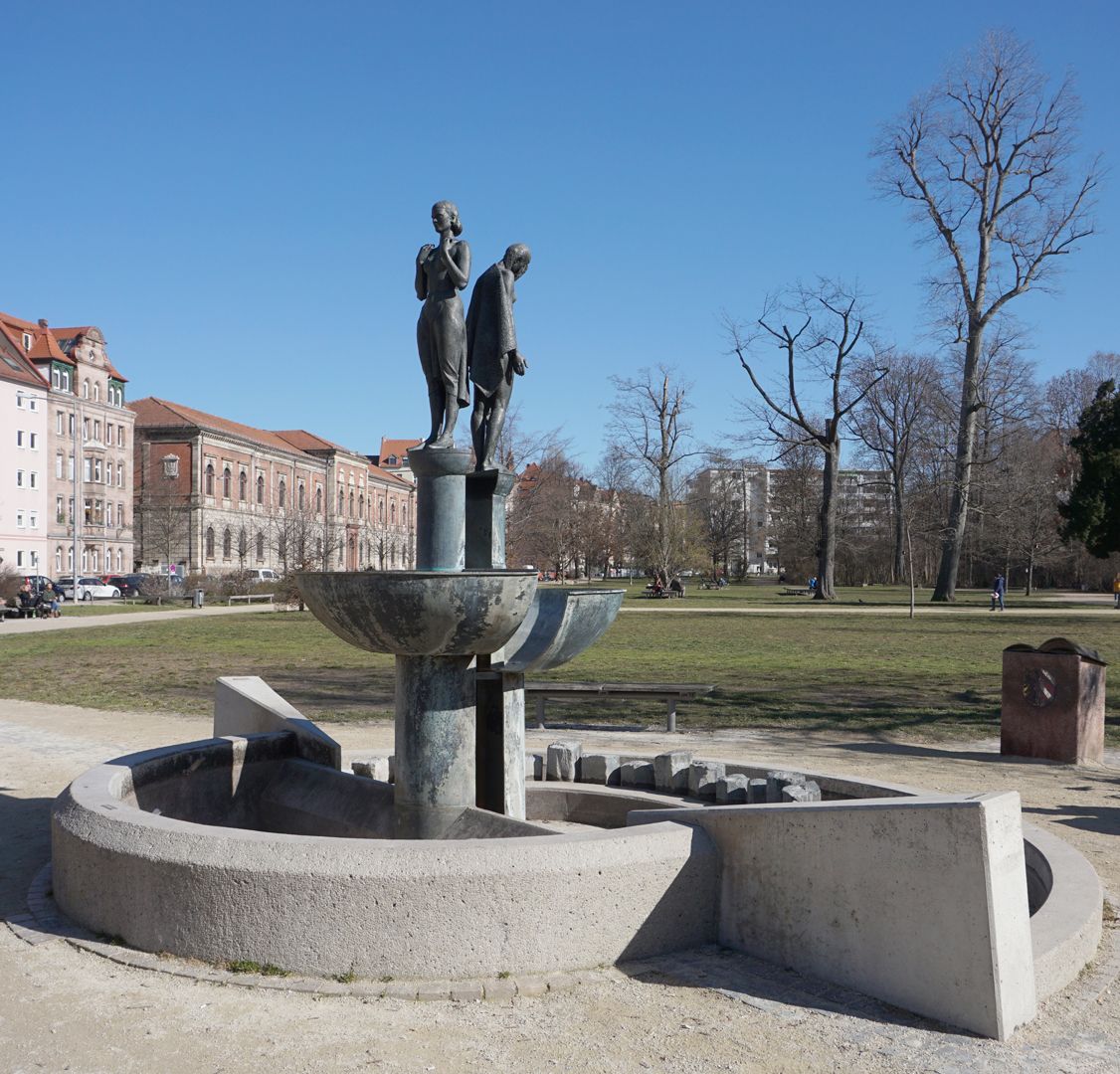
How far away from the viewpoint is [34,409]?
57875mm

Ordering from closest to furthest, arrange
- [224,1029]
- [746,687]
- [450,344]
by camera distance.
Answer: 1. [224,1029]
2. [450,344]
3. [746,687]

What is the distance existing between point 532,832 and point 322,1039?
1.65 meters

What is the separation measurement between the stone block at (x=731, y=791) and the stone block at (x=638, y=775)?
74cm

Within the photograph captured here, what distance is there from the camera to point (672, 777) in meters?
→ 7.83

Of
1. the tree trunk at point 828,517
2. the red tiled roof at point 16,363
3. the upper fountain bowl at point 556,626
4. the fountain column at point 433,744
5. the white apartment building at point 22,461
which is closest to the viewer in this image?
the fountain column at point 433,744

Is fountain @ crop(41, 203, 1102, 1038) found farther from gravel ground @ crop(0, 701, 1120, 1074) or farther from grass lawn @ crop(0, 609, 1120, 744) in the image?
grass lawn @ crop(0, 609, 1120, 744)

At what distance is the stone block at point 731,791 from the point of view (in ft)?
23.8

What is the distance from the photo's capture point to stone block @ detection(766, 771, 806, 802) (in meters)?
7.06

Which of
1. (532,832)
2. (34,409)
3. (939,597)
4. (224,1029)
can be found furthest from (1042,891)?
(34,409)

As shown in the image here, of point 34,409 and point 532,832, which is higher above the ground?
Answer: point 34,409

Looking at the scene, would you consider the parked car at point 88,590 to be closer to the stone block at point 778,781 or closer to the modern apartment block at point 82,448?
the modern apartment block at point 82,448

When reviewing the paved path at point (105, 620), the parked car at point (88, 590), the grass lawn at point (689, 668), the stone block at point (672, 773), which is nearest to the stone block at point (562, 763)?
the stone block at point (672, 773)

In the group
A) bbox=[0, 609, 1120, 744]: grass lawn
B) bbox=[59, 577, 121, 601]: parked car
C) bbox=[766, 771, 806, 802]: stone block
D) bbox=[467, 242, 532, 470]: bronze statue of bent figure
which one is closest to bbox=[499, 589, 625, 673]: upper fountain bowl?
bbox=[467, 242, 532, 470]: bronze statue of bent figure

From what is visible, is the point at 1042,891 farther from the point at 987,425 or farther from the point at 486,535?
the point at 987,425
